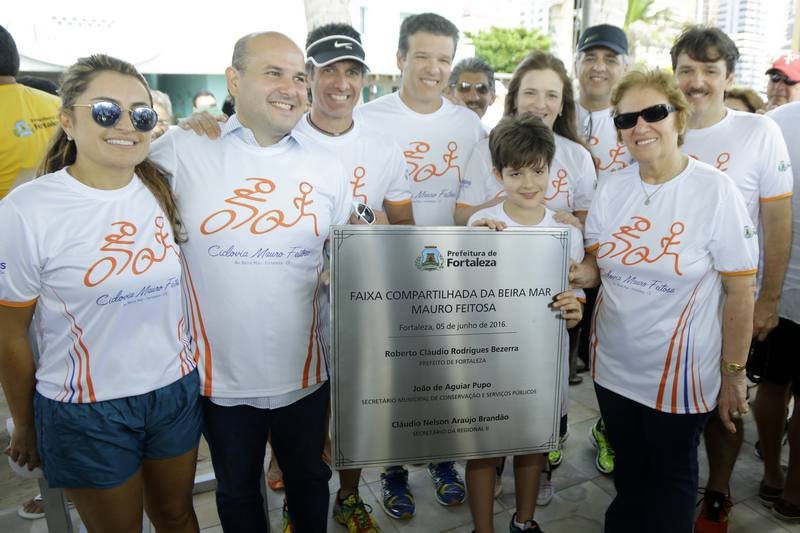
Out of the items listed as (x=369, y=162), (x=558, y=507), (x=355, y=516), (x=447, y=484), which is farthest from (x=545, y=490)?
(x=369, y=162)

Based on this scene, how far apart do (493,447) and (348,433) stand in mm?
597

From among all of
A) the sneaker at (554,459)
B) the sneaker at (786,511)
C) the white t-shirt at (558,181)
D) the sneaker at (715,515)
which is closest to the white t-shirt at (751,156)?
the white t-shirt at (558,181)

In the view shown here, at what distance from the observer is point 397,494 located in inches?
120

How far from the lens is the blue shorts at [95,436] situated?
1.79 m

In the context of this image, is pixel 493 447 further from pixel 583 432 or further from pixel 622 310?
pixel 583 432

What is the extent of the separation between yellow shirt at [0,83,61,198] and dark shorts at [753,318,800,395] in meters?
4.06

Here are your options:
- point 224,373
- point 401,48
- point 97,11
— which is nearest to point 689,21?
point 401,48

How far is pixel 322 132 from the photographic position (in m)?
2.65

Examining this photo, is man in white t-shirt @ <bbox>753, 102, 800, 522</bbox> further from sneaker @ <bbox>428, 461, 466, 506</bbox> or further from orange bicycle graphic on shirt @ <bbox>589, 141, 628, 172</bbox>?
sneaker @ <bbox>428, 461, 466, 506</bbox>

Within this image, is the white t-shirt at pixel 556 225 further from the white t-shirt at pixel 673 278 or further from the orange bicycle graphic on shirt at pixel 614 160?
the orange bicycle graphic on shirt at pixel 614 160

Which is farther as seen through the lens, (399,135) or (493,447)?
(399,135)

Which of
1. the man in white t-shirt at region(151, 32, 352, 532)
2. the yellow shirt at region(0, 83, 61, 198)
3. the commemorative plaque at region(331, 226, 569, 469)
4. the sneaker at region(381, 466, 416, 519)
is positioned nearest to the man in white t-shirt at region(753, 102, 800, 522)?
the commemorative plaque at region(331, 226, 569, 469)

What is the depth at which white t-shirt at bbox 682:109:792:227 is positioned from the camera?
2570mm

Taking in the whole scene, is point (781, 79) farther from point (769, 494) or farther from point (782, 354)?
point (769, 494)
